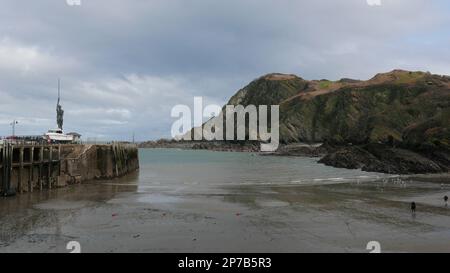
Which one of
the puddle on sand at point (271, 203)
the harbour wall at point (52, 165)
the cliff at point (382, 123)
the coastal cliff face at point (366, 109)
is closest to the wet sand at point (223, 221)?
the puddle on sand at point (271, 203)

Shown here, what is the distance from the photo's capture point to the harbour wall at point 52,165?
31.6m

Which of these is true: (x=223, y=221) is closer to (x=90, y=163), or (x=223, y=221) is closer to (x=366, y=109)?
(x=90, y=163)

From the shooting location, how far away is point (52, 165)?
3828 cm

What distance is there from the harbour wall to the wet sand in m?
1.99

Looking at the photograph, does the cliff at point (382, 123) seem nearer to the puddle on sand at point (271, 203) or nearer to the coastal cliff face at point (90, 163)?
the puddle on sand at point (271, 203)

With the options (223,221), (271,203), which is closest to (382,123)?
(271,203)

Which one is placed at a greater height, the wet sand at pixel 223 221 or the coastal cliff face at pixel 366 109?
the coastal cliff face at pixel 366 109

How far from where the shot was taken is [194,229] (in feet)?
69.3

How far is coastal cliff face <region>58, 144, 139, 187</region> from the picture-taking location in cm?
4000

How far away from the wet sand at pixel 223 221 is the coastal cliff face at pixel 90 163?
3290 mm
